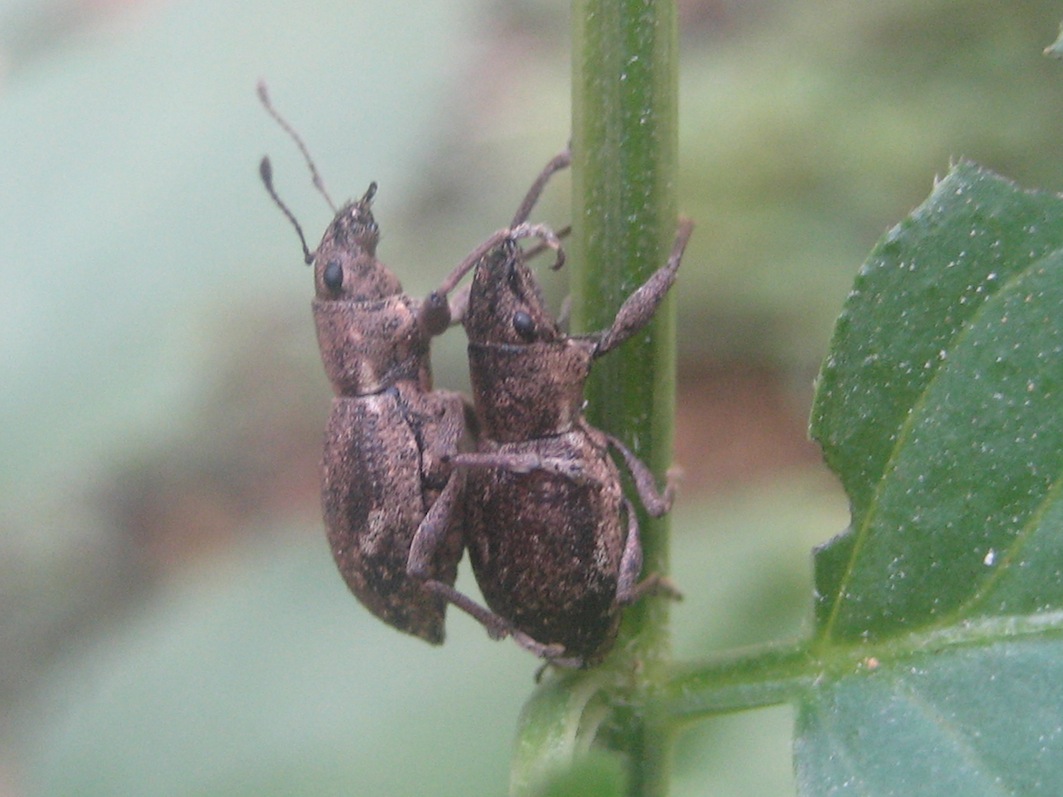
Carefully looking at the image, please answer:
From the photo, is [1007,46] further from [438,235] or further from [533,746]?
[533,746]

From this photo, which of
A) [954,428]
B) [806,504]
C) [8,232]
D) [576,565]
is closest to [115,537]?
[8,232]

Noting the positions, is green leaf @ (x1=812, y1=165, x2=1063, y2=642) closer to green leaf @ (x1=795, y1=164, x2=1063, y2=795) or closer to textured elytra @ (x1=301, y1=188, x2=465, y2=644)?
green leaf @ (x1=795, y1=164, x2=1063, y2=795)

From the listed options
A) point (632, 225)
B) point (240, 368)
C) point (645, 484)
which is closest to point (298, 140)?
point (632, 225)

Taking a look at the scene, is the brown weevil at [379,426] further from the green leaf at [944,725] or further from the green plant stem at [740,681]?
the green leaf at [944,725]

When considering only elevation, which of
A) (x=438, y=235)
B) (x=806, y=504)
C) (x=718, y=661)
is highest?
(x=438, y=235)

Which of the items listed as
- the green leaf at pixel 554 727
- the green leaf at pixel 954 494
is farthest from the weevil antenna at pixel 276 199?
the green leaf at pixel 954 494

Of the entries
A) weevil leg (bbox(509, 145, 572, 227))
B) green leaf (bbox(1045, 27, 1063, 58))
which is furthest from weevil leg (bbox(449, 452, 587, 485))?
green leaf (bbox(1045, 27, 1063, 58))
